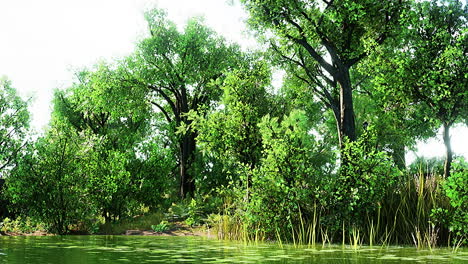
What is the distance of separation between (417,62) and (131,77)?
17817 millimetres

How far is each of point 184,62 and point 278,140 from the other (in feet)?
54.9

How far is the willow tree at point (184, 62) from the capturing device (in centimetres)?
2888

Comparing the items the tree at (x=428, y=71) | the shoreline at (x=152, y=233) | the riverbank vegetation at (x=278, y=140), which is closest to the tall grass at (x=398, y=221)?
the riverbank vegetation at (x=278, y=140)

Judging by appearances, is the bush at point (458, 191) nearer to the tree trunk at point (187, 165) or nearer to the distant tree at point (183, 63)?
the distant tree at point (183, 63)

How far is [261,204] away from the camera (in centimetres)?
1336

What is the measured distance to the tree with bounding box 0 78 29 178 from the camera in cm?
2145

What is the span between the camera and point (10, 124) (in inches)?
986

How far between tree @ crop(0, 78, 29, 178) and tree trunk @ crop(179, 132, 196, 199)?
951cm

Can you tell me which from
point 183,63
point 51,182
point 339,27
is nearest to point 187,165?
point 183,63

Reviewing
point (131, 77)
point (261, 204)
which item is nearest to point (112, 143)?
point (131, 77)

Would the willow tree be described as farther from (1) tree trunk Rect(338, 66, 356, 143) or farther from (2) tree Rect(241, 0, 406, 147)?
(1) tree trunk Rect(338, 66, 356, 143)

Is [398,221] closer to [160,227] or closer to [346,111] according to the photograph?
[346,111]

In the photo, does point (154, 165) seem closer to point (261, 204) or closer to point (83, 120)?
point (261, 204)

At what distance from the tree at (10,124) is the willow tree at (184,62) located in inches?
269
